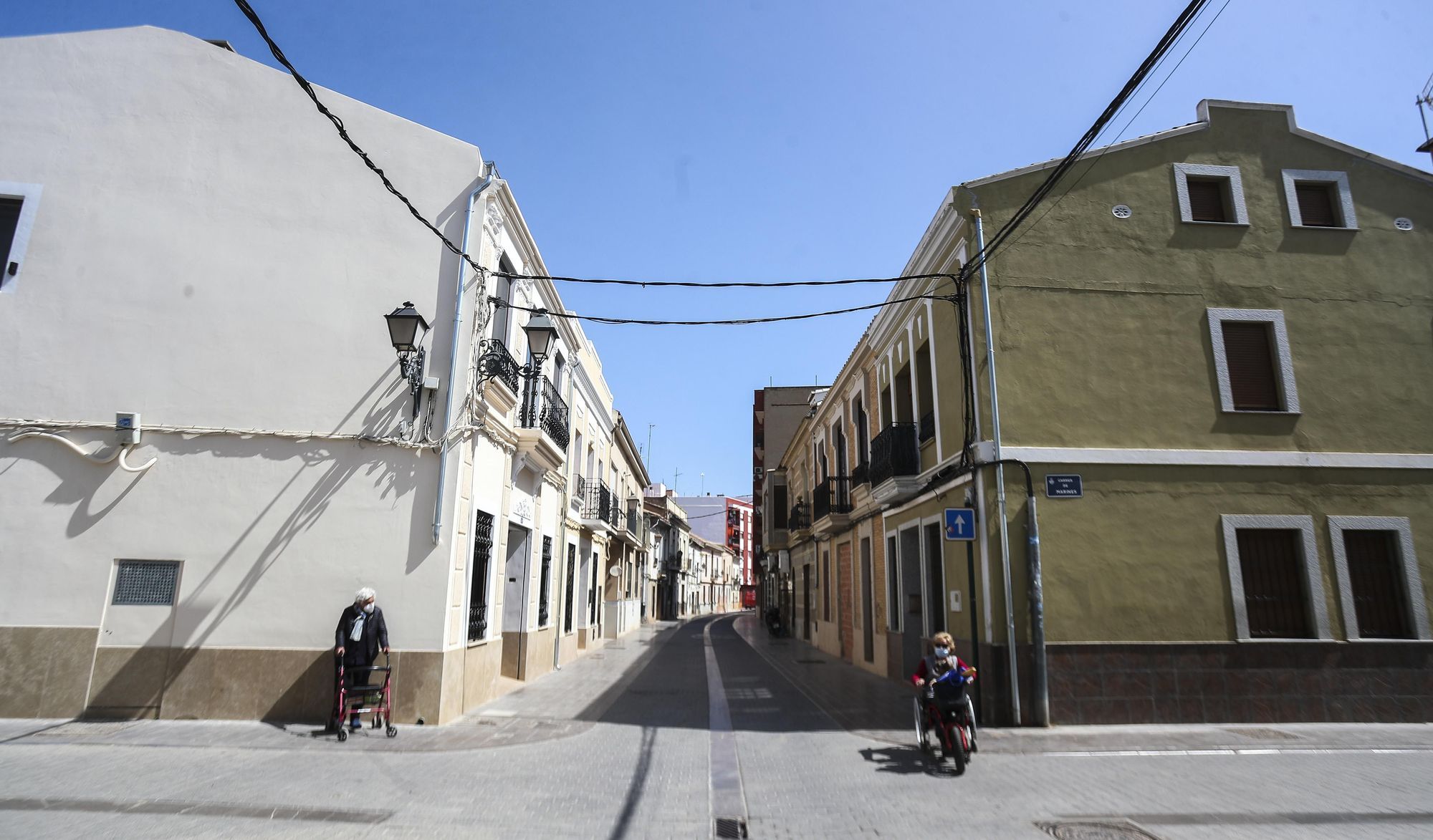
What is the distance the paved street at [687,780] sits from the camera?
5641mm

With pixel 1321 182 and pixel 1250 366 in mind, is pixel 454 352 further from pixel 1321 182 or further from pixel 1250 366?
pixel 1321 182

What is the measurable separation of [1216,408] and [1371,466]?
2.09m

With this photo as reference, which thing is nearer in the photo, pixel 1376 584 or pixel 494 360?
pixel 1376 584

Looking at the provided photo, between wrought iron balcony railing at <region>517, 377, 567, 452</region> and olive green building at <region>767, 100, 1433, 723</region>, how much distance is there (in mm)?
6388

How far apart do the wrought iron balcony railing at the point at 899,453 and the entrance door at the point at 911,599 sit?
1.15 metres

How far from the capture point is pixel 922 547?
42.2 feet

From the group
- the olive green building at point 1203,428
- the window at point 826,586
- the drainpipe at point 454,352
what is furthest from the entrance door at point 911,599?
the drainpipe at point 454,352

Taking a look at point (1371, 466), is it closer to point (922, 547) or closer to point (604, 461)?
point (922, 547)

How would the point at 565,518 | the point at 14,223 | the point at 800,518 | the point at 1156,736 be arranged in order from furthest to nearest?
the point at 800,518 → the point at 565,518 → the point at 14,223 → the point at 1156,736

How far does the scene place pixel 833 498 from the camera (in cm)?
2041

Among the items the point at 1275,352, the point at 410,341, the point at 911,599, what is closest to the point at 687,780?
the point at 410,341

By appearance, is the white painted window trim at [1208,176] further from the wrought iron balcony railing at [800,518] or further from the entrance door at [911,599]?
the wrought iron balcony railing at [800,518]

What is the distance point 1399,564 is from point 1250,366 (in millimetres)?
3031

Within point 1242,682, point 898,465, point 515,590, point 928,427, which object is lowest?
point 1242,682
